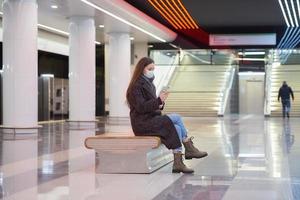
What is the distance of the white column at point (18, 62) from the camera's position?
13.8 m

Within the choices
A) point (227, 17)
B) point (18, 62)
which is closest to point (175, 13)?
point (227, 17)

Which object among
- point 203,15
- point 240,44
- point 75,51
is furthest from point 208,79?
point 75,51

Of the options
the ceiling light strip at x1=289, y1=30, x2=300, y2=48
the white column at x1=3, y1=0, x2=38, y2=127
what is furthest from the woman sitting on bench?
the ceiling light strip at x1=289, y1=30, x2=300, y2=48

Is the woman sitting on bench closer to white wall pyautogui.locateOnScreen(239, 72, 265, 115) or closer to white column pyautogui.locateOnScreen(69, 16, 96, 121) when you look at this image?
white column pyautogui.locateOnScreen(69, 16, 96, 121)

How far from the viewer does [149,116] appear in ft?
22.8

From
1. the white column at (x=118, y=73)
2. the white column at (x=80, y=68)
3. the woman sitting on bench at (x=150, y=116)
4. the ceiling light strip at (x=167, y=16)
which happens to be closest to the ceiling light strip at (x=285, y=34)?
the ceiling light strip at (x=167, y=16)

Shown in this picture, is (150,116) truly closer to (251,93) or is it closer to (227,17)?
(227,17)

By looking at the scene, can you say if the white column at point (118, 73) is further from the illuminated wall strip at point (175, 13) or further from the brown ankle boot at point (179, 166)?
the brown ankle boot at point (179, 166)

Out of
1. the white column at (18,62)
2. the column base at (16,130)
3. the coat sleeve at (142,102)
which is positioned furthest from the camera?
the white column at (18,62)

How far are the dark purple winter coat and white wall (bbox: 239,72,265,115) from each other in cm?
3006

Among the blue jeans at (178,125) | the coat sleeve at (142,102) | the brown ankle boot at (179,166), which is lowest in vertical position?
the brown ankle boot at (179,166)

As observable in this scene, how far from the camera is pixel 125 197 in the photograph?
523cm

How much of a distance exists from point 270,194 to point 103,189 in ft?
5.90

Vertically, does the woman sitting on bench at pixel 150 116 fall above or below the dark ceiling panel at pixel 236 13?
below
